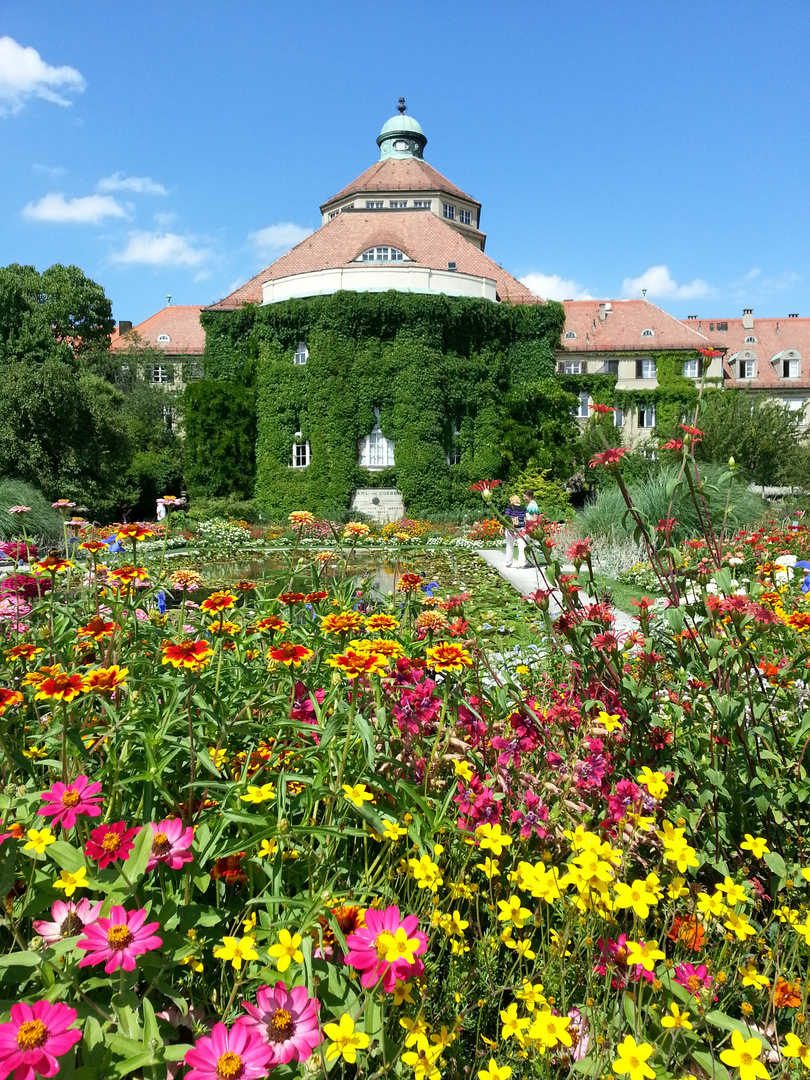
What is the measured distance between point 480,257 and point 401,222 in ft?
10.8

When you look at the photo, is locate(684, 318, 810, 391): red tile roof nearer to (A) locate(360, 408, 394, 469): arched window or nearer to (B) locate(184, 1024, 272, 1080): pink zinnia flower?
(A) locate(360, 408, 394, 469): arched window

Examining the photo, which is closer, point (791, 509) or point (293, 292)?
point (791, 509)

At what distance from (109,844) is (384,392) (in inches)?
898

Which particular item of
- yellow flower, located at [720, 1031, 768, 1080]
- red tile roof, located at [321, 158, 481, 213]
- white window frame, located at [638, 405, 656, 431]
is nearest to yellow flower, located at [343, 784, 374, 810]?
yellow flower, located at [720, 1031, 768, 1080]

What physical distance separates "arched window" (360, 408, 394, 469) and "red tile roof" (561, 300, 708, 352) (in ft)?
39.7

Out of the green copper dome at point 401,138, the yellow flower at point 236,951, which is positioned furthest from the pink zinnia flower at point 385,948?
the green copper dome at point 401,138

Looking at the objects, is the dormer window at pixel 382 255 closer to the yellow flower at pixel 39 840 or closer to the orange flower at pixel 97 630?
the orange flower at pixel 97 630

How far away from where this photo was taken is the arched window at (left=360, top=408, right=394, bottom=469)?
2369 cm

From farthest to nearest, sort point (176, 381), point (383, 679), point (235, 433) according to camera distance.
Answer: point (176, 381) < point (235, 433) < point (383, 679)

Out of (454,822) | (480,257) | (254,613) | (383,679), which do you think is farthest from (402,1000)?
(480,257)

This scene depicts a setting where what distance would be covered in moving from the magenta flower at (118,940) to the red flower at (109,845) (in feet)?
0.35

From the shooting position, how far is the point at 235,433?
24.4 meters

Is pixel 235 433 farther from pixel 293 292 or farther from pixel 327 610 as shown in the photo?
pixel 327 610

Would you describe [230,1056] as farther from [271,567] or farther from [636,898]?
[271,567]
